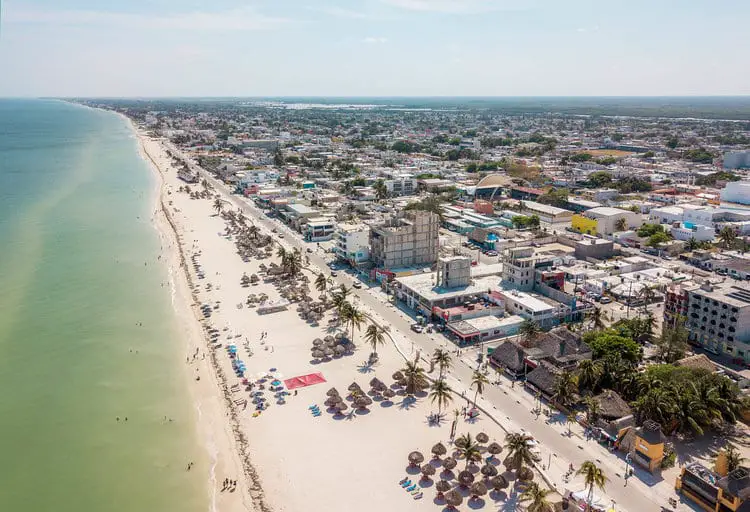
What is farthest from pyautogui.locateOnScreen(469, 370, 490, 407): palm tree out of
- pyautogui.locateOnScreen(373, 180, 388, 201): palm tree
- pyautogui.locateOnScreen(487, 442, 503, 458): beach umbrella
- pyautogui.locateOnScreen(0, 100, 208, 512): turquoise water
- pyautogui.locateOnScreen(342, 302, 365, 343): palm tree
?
pyautogui.locateOnScreen(373, 180, 388, 201): palm tree

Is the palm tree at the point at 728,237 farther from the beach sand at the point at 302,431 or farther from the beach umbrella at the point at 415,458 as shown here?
the beach umbrella at the point at 415,458

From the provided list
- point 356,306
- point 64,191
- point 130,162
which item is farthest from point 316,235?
point 130,162

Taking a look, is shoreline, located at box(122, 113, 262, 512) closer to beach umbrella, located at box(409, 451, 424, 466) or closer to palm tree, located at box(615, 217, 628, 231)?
beach umbrella, located at box(409, 451, 424, 466)

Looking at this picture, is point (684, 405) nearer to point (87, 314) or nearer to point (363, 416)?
point (363, 416)

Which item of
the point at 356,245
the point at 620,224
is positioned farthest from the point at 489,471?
the point at 620,224

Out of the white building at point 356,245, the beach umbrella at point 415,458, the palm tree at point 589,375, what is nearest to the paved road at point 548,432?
the palm tree at point 589,375
